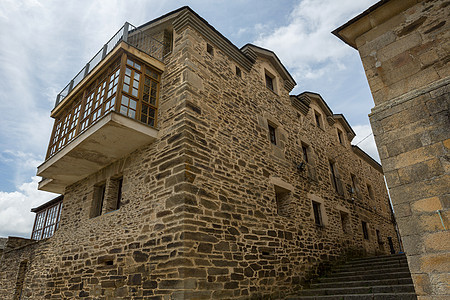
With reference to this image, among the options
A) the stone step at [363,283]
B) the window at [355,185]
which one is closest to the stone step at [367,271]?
the stone step at [363,283]

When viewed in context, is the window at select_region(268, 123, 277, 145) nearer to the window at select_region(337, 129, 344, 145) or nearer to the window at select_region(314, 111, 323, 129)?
the window at select_region(314, 111, 323, 129)

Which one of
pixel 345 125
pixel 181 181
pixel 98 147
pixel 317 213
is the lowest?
pixel 181 181

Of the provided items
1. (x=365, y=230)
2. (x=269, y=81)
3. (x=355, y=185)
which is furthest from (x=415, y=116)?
(x=355, y=185)

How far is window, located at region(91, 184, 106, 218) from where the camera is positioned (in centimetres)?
804

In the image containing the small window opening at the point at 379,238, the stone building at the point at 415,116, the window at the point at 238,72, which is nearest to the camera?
the stone building at the point at 415,116

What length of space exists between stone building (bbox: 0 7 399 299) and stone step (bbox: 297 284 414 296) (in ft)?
1.74

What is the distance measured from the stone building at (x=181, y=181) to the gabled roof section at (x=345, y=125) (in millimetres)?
5616

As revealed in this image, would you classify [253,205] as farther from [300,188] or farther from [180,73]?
[180,73]

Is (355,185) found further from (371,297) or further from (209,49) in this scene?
(209,49)

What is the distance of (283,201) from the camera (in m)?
8.68

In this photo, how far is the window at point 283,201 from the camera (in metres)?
8.46

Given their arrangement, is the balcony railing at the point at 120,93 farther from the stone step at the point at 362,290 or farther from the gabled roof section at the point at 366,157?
the gabled roof section at the point at 366,157

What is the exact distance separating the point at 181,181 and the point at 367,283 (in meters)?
5.21

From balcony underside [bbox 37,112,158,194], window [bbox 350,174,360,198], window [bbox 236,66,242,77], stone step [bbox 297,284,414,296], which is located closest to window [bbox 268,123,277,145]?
window [bbox 236,66,242,77]
